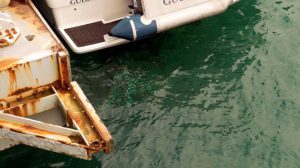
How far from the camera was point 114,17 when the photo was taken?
31.4ft

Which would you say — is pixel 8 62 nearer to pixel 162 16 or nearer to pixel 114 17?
pixel 114 17

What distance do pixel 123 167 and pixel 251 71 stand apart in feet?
11.8

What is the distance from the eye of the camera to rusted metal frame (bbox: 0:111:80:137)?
6.07 meters

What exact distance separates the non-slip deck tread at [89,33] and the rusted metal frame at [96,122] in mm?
2200

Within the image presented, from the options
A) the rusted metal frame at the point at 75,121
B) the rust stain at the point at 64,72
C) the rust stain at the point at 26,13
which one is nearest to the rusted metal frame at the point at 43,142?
the rusted metal frame at the point at 75,121

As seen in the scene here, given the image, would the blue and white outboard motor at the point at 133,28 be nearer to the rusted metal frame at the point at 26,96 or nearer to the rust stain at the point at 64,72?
the rust stain at the point at 64,72

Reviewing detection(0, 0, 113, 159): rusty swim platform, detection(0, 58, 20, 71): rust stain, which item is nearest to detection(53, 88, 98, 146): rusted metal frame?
detection(0, 0, 113, 159): rusty swim platform

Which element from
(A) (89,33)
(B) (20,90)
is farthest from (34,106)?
(A) (89,33)

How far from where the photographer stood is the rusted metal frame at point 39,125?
6070mm

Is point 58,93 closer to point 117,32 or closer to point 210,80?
point 117,32

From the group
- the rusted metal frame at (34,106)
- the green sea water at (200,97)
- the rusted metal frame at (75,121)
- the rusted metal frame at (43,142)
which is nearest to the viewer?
the rusted metal frame at (43,142)

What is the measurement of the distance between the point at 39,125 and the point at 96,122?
771mm

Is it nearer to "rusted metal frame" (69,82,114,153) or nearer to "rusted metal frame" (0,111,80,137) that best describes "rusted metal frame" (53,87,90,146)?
"rusted metal frame" (0,111,80,137)

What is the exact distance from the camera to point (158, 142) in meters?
7.83
